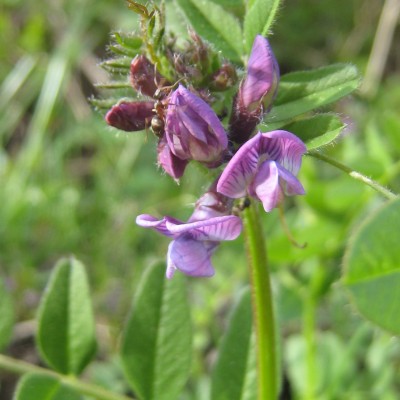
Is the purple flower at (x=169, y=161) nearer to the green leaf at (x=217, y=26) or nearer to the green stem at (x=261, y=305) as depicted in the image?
the green stem at (x=261, y=305)

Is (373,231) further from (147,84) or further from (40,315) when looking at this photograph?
(40,315)

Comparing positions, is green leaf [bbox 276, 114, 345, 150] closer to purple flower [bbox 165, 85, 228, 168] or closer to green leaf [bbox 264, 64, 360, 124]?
green leaf [bbox 264, 64, 360, 124]

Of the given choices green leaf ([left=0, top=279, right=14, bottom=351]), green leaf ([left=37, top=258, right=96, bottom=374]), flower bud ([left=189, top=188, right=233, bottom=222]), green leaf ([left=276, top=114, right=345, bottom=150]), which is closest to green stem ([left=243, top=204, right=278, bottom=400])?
flower bud ([left=189, top=188, right=233, bottom=222])

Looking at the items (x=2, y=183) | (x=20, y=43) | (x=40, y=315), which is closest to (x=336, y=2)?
(x=20, y=43)

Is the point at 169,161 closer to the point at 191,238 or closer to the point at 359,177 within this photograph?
the point at 191,238

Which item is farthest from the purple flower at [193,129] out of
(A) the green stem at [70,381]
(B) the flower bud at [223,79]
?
(A) the green stem at [70,381]

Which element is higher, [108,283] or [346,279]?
[346,279]
